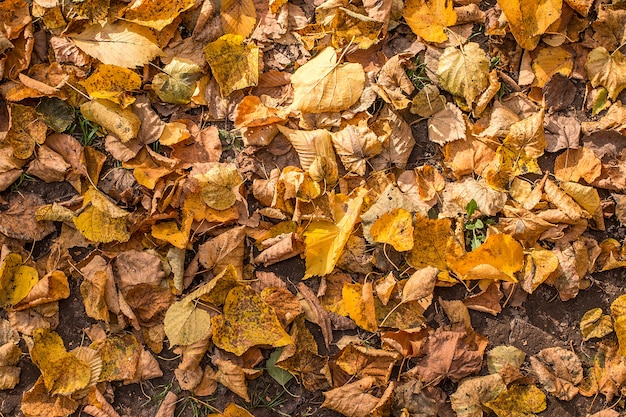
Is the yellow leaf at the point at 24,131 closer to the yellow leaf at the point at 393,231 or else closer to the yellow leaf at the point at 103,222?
the yellow leaf at the point at 103,222

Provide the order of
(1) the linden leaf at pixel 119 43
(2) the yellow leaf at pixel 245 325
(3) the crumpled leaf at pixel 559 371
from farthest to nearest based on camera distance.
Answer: (1) the linden leaf at pixel 119 43 → (3) the crumpled leaf at pixel 559 371 → (2) the yellow leaf at pixel 245 325

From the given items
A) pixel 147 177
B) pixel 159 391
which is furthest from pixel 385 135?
pixel 159 391

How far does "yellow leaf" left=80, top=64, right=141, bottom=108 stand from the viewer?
109 inches

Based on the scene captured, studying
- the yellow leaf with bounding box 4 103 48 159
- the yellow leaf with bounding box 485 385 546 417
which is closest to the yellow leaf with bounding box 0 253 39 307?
the yellow leaf with bounding box 4 103 48 159

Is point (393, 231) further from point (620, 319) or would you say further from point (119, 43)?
point (119, 43)

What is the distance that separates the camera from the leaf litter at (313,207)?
2650mm

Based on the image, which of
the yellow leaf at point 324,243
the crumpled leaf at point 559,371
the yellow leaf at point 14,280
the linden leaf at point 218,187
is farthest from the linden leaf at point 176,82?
the crumpled leaf at point 559,371

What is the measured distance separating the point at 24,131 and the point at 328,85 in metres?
1.30

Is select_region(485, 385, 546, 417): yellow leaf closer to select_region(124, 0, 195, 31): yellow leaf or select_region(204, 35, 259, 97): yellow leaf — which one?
select_region(204, 35, 259, 97): yellow leaf

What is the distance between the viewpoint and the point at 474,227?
2760 millimetres

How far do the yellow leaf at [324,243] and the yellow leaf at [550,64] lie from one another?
1.01 metres

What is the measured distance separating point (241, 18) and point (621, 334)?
211 centimetres

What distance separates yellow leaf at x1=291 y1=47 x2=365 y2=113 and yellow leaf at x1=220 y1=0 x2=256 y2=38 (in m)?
0.33

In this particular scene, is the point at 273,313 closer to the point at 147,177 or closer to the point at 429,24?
the point at 147,177
